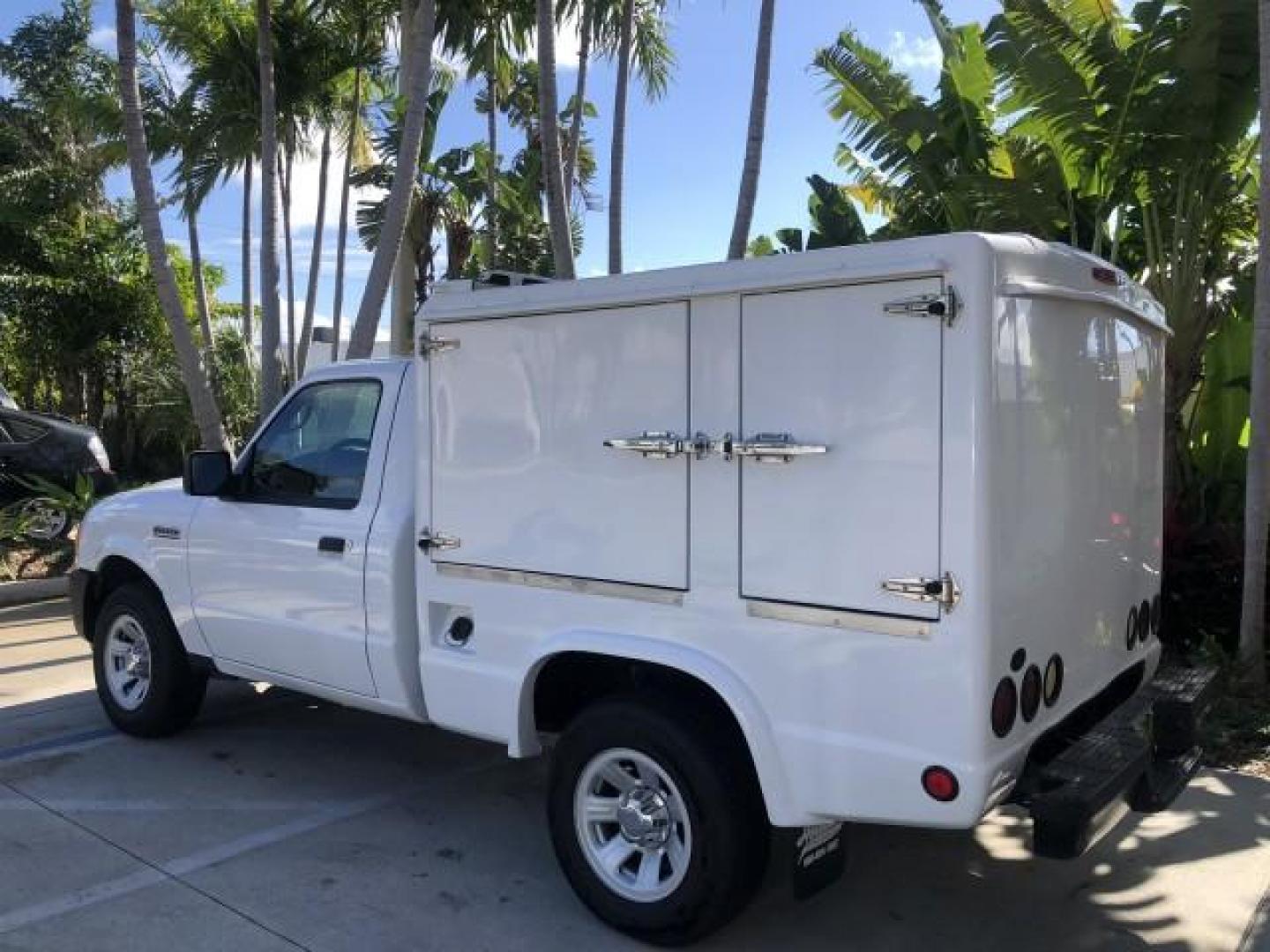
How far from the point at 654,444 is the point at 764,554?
53 centimetres

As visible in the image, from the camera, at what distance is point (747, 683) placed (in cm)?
340

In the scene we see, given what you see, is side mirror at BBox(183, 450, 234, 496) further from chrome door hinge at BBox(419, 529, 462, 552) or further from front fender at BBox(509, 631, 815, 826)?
front fender at BBox(509, 631, 815, 826)

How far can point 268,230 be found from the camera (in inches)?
460

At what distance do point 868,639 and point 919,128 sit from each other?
7.02m

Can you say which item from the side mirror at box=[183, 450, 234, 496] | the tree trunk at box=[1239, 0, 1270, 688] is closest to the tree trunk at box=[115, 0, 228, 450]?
the side mirror at box=[183, 450, 234, 496]

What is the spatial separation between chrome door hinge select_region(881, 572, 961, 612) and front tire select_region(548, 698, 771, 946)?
0.84 metres

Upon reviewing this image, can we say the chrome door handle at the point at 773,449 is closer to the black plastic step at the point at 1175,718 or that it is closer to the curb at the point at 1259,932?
the black plastic step at the point at 1175,718

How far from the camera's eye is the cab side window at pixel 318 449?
4754mm

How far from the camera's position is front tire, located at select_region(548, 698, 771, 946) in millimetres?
3434

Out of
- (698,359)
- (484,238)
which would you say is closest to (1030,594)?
(698,359)

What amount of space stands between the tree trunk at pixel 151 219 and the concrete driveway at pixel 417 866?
16.8 feet

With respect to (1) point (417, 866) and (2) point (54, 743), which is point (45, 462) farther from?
(1) point (417, 866)

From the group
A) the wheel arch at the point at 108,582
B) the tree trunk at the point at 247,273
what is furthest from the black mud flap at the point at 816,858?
the tree trunk at the point at 247,273

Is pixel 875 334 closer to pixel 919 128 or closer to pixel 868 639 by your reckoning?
pixel 868 639
